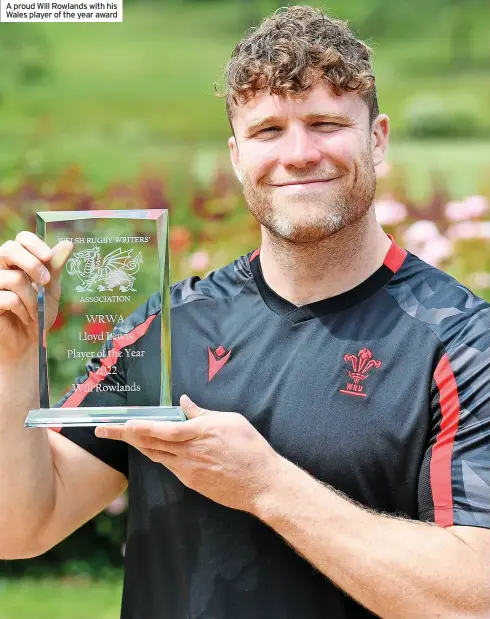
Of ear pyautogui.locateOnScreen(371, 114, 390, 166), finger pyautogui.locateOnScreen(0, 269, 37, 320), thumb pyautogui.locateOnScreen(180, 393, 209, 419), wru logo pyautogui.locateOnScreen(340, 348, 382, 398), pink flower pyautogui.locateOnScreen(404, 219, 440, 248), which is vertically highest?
ear pyautogui.locateOnScreen(371, 114, 390, 166)

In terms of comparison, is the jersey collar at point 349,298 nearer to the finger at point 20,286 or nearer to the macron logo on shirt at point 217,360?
the macron logo on shirt at point 217,360

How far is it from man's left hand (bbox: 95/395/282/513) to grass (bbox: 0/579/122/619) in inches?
Result: 93.8

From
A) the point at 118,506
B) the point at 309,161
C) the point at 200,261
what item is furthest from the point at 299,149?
the point at 118,506

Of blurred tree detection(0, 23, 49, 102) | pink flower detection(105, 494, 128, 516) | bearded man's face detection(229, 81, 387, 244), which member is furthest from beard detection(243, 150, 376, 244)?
Answer: blurred tree detection(0, 23, 49, 102)

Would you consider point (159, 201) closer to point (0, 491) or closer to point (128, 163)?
point (128, 163)

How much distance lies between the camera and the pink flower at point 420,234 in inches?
141

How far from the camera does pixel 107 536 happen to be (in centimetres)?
381

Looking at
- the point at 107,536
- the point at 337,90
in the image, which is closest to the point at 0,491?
the point at 337,90

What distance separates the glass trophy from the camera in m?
1.74

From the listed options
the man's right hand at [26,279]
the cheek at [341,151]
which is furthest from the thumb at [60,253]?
the cheek at [341,151]

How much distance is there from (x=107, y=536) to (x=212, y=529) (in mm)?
2122

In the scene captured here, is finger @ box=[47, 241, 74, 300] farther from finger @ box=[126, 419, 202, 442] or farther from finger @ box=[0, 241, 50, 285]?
finger @ box=[126, 419, 202, 442]

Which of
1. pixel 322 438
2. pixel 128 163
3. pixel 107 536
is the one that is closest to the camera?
pixel 322 438

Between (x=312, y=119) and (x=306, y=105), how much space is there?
3cm
